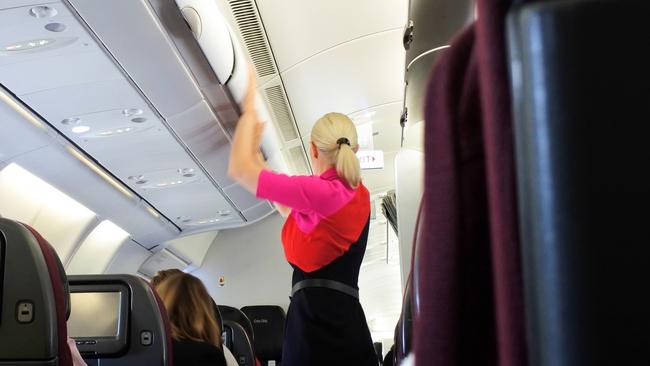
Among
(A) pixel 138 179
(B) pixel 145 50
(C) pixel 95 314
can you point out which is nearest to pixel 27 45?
(B) pixel 145 50

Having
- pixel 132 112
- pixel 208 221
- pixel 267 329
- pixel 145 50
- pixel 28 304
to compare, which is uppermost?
pixel 145 50

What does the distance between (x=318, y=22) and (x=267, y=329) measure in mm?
5798

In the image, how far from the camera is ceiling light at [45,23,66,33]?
12.9 ft

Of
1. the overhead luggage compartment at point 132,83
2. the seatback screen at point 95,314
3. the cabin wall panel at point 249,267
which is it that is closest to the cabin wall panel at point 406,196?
the seatback screen at point 95,314

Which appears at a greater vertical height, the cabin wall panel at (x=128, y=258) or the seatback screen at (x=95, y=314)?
the seatback screen at (x=95, y=314)

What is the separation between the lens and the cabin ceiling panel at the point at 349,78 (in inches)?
260

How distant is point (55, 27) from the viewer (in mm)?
3973

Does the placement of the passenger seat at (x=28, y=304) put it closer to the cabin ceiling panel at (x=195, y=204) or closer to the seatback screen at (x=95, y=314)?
the seatback screen at (x=95, y=314)

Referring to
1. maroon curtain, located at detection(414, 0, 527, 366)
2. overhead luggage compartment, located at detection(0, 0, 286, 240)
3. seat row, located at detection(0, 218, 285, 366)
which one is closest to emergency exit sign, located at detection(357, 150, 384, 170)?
overhead luggage compartment, located at detection(0, 0, 286, 240)

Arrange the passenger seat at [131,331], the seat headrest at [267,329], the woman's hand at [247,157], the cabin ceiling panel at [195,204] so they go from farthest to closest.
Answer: the seat headrest at [267,329] < the cabin ceiling panel at [195,204] < the passenger seat at [131,331] < the woman's hand at [247,157]

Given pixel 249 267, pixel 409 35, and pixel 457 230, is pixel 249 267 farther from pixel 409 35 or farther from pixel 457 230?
pixel 457 230

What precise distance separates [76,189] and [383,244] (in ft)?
24.1

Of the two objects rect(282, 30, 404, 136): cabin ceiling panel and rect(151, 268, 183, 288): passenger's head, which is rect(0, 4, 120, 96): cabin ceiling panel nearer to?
rect(151, 268, 183, 288): passenger's head

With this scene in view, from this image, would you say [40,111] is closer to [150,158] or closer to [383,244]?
[150,158]
